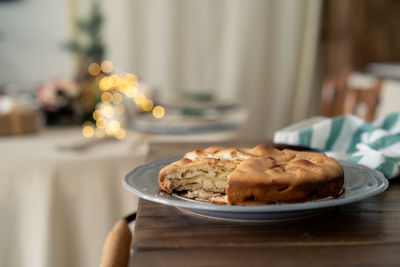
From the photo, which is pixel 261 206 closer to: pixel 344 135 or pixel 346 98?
pixel 344 135

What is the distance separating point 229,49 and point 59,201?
2464mm

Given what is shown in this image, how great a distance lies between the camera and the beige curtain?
11.6ft

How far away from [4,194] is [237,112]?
994 millimetres

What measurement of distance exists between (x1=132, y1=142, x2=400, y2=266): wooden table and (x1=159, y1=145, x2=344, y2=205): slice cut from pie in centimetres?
3

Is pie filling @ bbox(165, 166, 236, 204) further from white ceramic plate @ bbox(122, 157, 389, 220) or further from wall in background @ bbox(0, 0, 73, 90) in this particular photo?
wall in background @ bbox(0, 0, 73, 90)

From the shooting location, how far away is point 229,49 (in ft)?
→ 12.0

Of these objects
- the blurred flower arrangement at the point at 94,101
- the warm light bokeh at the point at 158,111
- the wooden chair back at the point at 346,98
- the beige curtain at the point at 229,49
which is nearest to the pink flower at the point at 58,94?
the blurred flower arrangement at the point at 94,101

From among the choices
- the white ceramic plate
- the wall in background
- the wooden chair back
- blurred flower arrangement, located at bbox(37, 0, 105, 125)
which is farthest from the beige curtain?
the white ceramic plate

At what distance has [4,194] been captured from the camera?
1.39 meters

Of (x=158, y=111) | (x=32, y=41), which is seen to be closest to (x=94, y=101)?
(x=158, y=111)

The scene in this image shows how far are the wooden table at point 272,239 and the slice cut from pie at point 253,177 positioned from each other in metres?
0.03

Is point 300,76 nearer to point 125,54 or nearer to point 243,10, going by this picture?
point 243,10

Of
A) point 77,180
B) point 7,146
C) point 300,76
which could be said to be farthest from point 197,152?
point 300,76

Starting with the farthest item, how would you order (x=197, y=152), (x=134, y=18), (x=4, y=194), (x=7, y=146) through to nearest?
(x=134, y=18) → (x=7, y=146) → (x=4, y=194) → (x=197, y=152)
